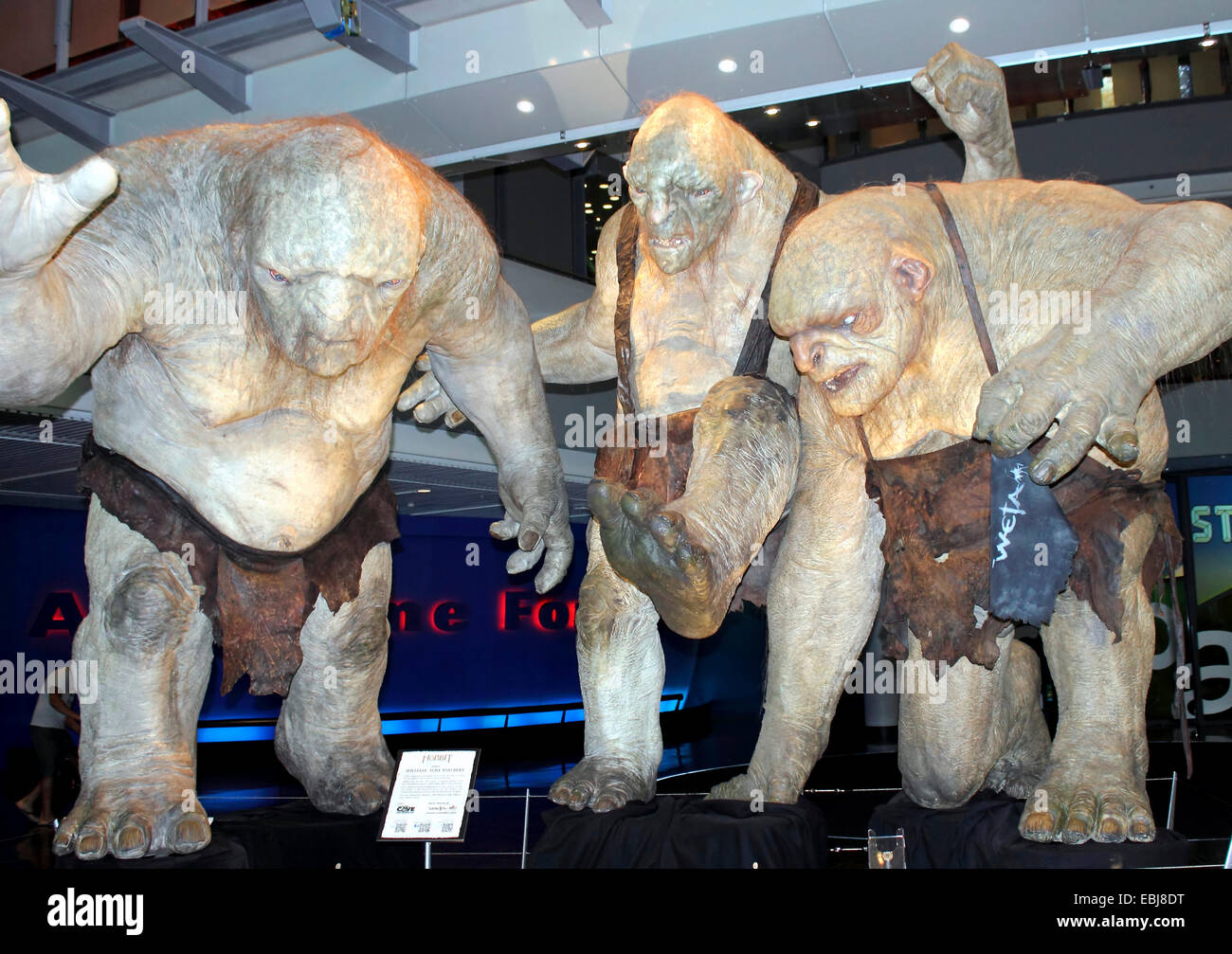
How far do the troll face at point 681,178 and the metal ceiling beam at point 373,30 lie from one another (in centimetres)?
131

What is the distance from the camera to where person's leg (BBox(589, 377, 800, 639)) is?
1.65 metres

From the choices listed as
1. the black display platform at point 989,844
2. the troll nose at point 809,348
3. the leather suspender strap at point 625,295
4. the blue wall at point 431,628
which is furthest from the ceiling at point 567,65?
the blue wall at point 431,628

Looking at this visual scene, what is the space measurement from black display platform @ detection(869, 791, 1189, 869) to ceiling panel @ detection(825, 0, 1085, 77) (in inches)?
65.4

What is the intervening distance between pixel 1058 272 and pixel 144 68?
289cm

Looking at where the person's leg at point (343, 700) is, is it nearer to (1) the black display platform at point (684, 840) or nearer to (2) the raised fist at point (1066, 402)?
(1) the black display platform at point (684, 840)

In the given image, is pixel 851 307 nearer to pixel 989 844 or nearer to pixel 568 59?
pixel 989 844

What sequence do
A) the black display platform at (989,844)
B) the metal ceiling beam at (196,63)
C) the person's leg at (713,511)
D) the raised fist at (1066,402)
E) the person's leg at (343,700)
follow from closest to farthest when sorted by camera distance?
the raised fist at (1066,402) < the person's leg at (713,511) < the black display platform at (989,844) < the person's leg at (343,700) < the metal ceiling beam at (196,63)

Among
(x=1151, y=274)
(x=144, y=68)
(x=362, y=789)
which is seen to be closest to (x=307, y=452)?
(x=362, y=789)

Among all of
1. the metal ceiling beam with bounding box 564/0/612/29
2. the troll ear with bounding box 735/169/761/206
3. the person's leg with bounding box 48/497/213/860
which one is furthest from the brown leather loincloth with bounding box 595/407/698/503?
the metal ceiling beam with bounding box 564/0/612/29

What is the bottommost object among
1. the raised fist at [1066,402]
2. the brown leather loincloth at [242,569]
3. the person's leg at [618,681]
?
the person's leg at [618,681]

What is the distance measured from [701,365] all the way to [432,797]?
0.88 m

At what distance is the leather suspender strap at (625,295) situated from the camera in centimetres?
217

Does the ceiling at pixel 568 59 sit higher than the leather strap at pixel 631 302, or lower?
higher
